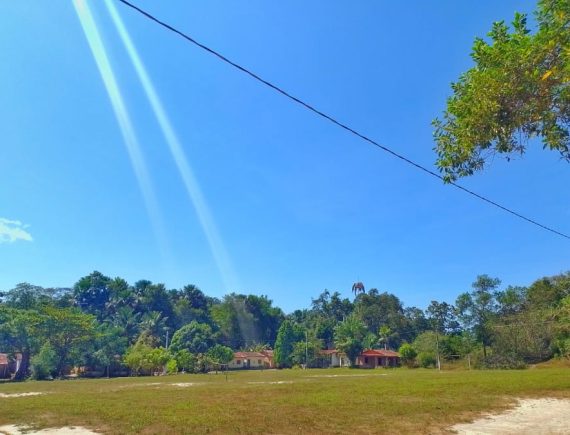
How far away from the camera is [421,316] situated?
104m

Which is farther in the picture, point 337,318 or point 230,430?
point 337,318

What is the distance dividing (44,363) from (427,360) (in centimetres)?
5551

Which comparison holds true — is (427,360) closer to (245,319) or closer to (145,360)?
(145,360)

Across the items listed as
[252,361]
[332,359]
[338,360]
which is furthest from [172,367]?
[338,360]

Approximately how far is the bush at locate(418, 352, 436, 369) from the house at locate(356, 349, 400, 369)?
412 inches

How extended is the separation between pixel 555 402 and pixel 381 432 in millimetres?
12234

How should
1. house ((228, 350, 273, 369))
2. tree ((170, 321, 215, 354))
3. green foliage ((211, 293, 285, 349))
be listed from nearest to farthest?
tree ((170, 321, 215, 354)) → house ((228, 350, 273, 369)) → green foliage ((211, 293, 285, 349))

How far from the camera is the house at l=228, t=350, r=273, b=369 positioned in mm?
81000

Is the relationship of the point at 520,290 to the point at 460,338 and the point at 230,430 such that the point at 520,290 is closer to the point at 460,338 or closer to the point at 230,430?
the point at 460,338

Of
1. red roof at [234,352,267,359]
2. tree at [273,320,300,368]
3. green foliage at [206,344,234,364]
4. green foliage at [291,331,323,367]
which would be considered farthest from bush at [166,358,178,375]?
green foliage at [291,331,323,367]

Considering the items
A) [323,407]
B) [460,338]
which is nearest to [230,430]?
[323,407]

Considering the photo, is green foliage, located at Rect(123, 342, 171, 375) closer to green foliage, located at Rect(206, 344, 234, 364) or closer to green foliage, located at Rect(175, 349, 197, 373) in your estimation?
green foliage, located at Rect(175, 349, 197, 373)

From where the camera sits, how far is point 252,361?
83.6 meters

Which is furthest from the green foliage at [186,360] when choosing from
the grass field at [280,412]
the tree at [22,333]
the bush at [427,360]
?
the grass field at [280,412]
